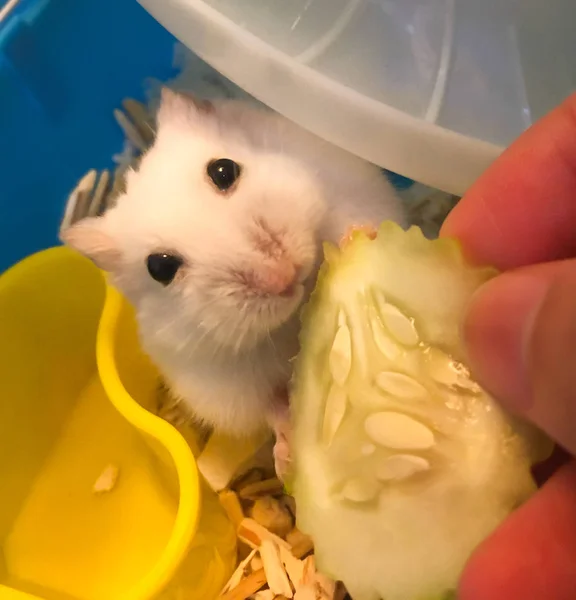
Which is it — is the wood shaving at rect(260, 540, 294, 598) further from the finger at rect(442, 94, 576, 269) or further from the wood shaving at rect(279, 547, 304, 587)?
the finger at rect(442, 94, 576, 269)

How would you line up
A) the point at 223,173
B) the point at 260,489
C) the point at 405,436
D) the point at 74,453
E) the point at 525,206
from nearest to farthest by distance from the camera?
the point at 405,436
the point at 525,206
the point at 223,173
the point at 260,489
the point at 74,453

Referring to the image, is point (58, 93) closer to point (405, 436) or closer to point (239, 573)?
point (239, 573)

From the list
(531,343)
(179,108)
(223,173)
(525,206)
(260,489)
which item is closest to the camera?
(531,343)

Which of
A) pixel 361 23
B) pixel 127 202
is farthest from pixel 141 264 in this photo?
pixel 361 23

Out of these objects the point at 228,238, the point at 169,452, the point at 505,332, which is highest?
the point at 505,332

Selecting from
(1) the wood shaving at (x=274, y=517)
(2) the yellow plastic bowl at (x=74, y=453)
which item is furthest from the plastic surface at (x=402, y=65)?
(1) the wood shaving at (x=274, y=517)

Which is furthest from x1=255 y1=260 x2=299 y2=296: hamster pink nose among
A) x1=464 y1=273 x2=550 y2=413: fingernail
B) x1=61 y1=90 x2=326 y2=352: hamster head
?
x1=464 y1=273 x2=550 y2=413: fingernail

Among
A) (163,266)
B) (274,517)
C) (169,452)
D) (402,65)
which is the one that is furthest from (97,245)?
(274,517)

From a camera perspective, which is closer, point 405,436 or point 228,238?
point 405,436
